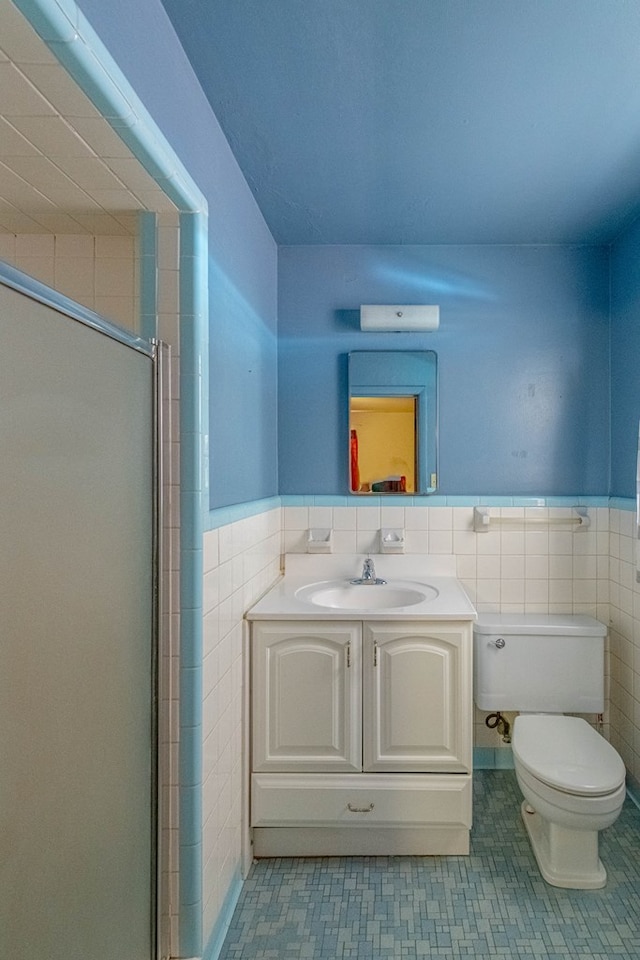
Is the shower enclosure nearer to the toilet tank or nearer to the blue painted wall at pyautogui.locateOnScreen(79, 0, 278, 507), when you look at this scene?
the blue painted wall at pyautogui.locateOnScreen(79, 0, 278, 507)

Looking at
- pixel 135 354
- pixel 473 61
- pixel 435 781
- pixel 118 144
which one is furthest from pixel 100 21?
pixel 435 781

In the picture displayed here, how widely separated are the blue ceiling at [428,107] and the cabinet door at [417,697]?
63.8 inches

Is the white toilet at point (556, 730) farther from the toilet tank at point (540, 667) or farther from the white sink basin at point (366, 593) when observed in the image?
the white sink basin at point (366, 593)

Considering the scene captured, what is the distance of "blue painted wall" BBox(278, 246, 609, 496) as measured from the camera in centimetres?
281

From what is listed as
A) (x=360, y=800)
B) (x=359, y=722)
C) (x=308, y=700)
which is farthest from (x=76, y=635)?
(x=360, y=800)

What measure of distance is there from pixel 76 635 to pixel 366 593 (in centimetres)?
161

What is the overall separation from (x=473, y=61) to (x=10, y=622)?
169 centimetres

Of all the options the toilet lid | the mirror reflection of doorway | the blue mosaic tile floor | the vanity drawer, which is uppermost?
the mirror reflection of doorway

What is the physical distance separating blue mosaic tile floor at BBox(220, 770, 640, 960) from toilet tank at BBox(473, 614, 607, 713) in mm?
487

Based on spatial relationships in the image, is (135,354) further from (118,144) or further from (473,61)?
(473,61)

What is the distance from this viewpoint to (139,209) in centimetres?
153

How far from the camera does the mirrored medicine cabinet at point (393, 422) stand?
111 inches

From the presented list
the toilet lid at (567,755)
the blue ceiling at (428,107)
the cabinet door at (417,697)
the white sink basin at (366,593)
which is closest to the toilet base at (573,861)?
the toilet lid at (567,755)

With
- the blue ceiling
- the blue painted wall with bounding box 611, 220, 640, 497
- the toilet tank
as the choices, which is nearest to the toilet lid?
the toilet tank
